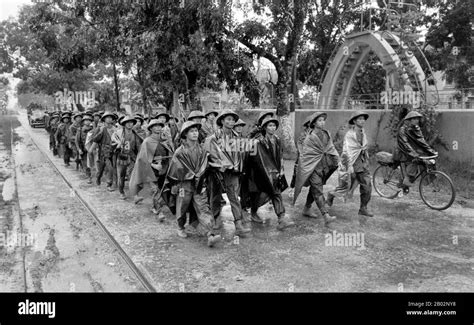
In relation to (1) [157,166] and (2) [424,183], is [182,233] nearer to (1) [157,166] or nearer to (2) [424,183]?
(1) [157,166]

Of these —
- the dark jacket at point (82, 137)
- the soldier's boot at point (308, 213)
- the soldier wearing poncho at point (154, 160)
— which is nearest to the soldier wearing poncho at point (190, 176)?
the soldier wearing poncho at point (154, 160)

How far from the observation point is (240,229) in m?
6.32

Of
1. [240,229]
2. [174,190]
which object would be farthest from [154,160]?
[240,229]

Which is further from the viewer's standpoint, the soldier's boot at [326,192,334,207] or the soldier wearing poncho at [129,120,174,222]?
the soldier wearing poncho at [129,120,174,222]

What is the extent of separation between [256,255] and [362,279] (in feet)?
4.38

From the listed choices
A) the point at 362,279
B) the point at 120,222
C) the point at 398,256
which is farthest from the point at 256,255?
the point at 120,222

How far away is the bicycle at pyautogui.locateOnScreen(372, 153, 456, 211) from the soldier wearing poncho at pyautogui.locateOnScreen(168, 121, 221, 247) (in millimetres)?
3710

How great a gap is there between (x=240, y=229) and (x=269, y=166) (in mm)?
990

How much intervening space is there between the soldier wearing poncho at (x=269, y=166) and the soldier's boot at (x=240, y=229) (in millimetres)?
505

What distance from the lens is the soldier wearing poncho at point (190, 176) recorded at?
19.4 ft

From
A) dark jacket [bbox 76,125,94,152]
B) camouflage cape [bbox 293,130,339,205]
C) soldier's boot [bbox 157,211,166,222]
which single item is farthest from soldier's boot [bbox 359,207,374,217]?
dark jacket [bbox 76,125,94,152]

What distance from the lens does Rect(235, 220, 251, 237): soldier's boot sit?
6290 mm

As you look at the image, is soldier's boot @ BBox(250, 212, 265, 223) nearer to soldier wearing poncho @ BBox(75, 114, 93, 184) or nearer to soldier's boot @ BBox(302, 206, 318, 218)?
soldier's boot @ BBox(302, 206, 318, 218)
